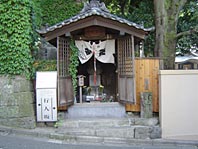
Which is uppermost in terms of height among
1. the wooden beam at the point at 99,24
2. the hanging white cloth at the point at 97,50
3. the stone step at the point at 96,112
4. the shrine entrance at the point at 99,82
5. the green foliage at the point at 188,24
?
the green foliage at the point at 188,24

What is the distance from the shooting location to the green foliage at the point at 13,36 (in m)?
9.18

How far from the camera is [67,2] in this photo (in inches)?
535

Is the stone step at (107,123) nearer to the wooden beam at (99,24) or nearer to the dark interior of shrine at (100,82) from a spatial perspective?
the dark interior of shrine at (100,82)

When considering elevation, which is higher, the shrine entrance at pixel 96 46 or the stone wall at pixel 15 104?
the shrine entrance at pixel 96 46

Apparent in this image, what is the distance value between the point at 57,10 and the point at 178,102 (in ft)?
25.8

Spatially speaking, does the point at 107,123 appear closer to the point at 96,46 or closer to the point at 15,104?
the point at 96,46

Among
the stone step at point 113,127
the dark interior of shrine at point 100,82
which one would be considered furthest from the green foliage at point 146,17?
the stone step at point 113,127

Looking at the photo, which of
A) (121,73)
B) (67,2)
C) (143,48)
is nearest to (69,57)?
(121,73)

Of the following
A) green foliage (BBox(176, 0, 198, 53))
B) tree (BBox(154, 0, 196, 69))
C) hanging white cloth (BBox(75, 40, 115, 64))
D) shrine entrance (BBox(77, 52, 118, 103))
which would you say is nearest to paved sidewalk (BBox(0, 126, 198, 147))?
shrine entrance (BBox(77, 52, 118, 103))

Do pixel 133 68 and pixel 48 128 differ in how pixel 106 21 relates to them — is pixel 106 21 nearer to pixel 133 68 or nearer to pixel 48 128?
pixel 133 68

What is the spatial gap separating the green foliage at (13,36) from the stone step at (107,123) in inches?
101

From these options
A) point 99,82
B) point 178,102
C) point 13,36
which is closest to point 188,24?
point 99,82

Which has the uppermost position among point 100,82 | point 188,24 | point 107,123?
point 188,24

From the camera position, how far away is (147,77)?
32.8ft
